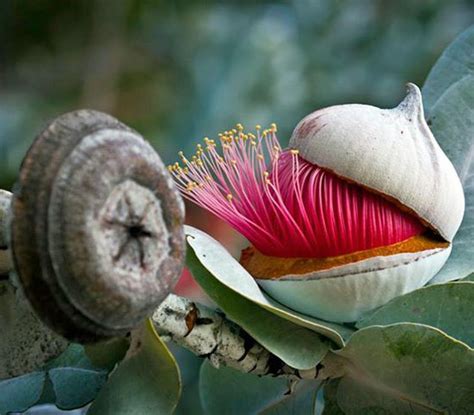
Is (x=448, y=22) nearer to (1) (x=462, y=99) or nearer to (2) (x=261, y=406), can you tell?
(1) (x=462, y=99)

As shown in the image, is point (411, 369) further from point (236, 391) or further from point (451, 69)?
point (451, 69)

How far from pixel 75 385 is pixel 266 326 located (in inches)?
7.9

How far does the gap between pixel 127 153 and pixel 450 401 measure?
1.19ft

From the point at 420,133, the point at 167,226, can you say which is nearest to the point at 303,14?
the point at 420,133

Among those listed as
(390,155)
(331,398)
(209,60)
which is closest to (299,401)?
(331,398)

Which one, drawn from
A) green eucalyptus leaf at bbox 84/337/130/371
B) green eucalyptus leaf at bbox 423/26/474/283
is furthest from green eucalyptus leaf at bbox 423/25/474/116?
green eucalyptus leaf at bbox 84/337/130/371

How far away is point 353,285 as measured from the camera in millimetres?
814

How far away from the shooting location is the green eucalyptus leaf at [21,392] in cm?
88

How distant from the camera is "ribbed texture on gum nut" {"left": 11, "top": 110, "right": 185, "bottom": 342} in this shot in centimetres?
61

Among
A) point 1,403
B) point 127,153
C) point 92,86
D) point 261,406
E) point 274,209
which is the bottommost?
point 92,86

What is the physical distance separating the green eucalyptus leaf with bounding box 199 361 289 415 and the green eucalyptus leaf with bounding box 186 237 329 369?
151 mm

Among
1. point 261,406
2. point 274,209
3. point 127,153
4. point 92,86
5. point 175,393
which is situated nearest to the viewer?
point 127,153

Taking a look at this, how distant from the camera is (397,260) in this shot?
82 centimetres

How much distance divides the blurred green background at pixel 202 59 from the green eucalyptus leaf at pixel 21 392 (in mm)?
1893
